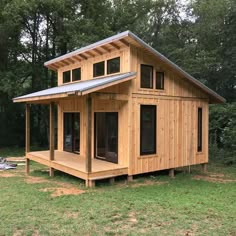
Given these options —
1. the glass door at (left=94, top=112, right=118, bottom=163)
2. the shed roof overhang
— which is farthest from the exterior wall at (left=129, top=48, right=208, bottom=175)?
the glass door at (left=94, top=112, right=118, bottom=163)

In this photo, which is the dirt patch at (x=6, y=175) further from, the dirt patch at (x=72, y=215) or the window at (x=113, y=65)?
the dirt patch at (x=72, y=215)

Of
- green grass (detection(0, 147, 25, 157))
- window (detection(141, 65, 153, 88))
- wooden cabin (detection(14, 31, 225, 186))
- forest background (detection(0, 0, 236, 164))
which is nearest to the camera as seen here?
wooden cabin (detection(14, 31, 225, 186))

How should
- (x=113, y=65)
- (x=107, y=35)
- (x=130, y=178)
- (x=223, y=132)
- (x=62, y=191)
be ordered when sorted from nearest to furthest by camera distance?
1. (x=62, y=191)
2. (x=130, y=178)
3. (x=113, y=65)
4. (x=223, y=132)
5. (x=107, y=35)

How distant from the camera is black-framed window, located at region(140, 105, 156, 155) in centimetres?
880

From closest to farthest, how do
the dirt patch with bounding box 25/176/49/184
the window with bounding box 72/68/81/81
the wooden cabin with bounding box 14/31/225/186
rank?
the wooden cabin with bounding box 14/31/225/186 < the dirt patch with bounding box 25/176/49/184 < the window with bounding box 72/68/81/81

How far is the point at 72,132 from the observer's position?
37.6 feet

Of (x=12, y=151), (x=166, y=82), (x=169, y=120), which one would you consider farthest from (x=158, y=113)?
(x=12, y=151)

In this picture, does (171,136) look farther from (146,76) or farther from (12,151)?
(12,151)

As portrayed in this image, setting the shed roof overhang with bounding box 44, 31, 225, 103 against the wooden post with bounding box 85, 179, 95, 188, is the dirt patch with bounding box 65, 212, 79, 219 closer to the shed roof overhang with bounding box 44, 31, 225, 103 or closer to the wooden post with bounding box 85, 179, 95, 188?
the wooden post with bounding box 85, 179, 95, 188

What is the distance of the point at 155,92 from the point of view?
911cm

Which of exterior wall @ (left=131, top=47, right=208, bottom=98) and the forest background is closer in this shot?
exterior wall @ (left=131, top=47, right=208, bottom=98)

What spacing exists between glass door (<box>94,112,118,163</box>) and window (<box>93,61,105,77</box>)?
138 cm

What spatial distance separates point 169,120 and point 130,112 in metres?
1.72

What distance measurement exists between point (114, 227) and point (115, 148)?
14.3ft
